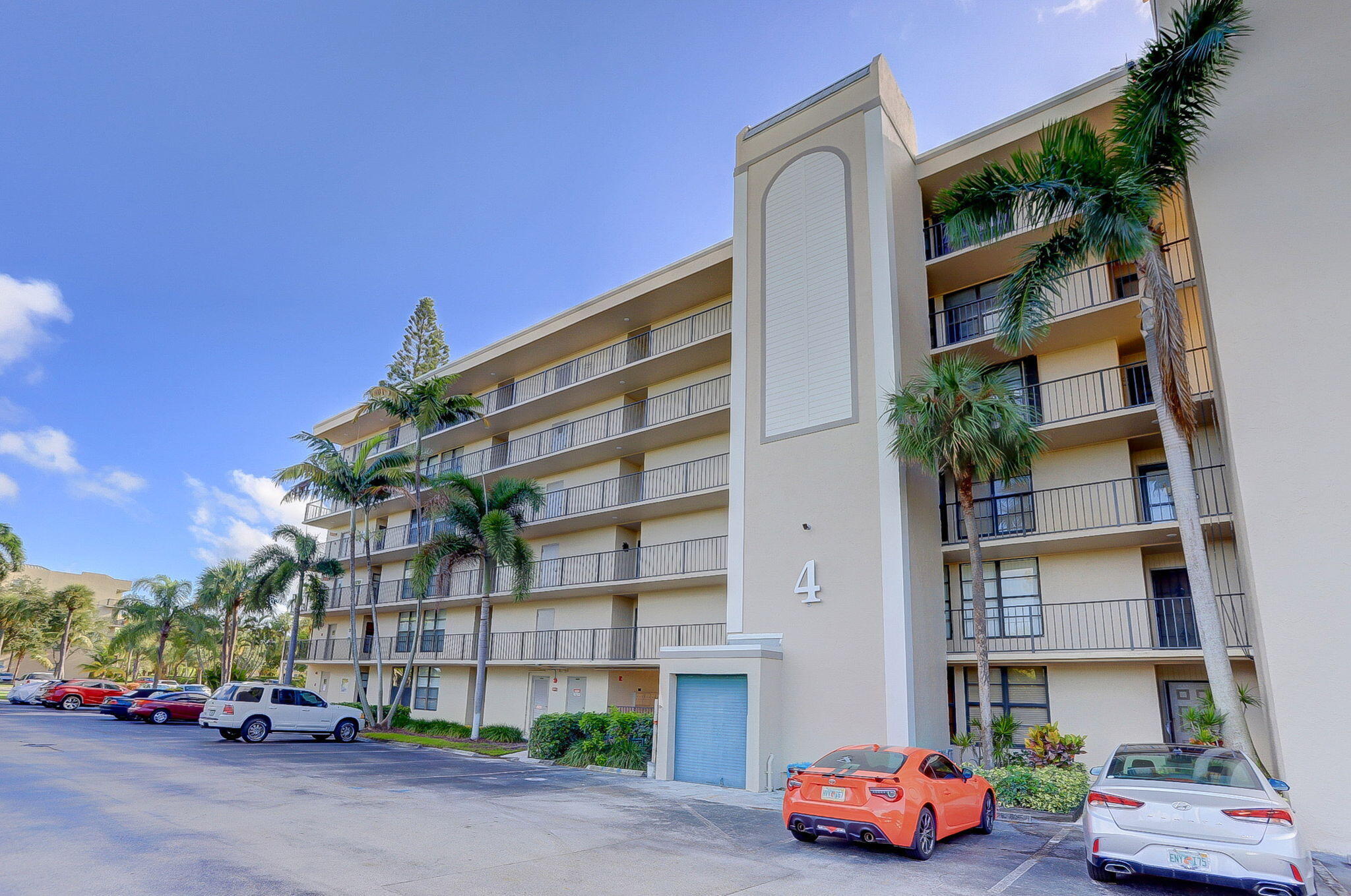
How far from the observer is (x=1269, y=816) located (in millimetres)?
7164

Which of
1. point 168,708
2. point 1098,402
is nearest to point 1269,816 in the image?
point 1098,402

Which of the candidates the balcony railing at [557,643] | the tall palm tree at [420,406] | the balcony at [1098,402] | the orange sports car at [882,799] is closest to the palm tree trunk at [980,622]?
the balcony at [1098,402]

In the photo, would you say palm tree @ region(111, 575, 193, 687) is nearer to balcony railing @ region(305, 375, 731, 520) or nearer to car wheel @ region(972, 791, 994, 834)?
balcony railing @ region(305, 375, 731, 520)

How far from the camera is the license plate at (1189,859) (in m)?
7.27

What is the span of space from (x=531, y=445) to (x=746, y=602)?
1392cm

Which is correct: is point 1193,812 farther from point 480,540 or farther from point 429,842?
point 480,540

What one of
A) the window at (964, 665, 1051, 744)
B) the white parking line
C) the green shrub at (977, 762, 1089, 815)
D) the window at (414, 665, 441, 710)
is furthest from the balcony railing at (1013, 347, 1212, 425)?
the window at (414, 665, 441, 710)

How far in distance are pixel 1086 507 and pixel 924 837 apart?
10853mm

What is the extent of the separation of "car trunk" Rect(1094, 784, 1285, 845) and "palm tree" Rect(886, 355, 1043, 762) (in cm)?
744

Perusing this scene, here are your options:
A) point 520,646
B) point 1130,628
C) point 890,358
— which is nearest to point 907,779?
point 1130,628

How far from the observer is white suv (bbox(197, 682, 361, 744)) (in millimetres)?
22812

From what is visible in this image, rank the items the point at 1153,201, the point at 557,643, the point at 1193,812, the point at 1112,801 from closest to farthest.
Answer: the point at 1193,812 < the point at 1112,801 < the point at 1153,201 < the point at 557,643

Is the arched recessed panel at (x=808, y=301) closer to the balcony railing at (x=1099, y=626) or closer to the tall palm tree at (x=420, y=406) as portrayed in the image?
the balcony railing at (x=1099, y=626)

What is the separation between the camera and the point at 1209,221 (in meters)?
14.0
